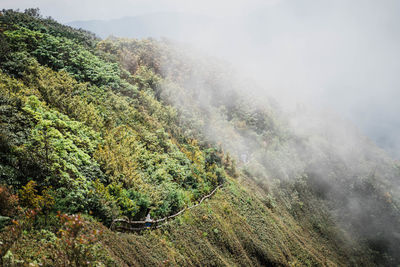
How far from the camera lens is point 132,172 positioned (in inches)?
485

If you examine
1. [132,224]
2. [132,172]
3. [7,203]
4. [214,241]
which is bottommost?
[214,241]

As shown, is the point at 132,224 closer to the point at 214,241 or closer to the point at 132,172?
the point at 132,172

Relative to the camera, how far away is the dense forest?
24.9ft

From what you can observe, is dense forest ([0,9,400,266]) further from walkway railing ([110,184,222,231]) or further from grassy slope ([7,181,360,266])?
walkway railing ([110,184,222,231])

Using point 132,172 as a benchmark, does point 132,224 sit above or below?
below

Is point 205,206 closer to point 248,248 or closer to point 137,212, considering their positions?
point 248,248

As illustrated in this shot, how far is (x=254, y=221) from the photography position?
18953 mm

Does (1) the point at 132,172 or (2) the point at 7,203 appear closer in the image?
(2) the point at 7,203

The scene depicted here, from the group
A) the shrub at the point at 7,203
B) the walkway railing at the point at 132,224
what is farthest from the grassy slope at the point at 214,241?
the shrub at the point at 7,203

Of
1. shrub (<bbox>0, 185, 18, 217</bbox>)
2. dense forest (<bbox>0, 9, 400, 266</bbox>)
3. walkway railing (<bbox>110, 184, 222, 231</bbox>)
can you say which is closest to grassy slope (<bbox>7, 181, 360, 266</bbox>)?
dense forest (<bbox>0, 9, 400, 266</bbox>)

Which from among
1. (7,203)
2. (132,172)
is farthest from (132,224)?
(7,203)

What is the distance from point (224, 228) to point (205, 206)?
6.41ft

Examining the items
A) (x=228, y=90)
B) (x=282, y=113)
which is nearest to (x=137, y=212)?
(x=228, y=90)

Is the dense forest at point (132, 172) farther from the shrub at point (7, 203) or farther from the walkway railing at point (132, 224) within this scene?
the walkway railing at point (132, 224)
